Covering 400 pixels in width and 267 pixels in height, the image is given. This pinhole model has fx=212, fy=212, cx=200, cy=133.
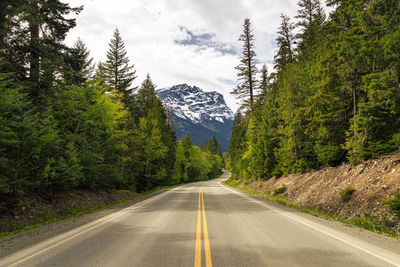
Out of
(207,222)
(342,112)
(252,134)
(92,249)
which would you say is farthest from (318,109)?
(92,249)

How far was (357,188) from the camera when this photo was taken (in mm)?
9898

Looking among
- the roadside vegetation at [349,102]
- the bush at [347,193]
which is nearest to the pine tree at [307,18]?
the roadside vegetation at [349,102]

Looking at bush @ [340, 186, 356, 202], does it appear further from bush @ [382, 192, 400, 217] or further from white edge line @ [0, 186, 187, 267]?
white edge line @ [0, 186, 187, 267]

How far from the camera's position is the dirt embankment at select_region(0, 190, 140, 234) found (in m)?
8.49

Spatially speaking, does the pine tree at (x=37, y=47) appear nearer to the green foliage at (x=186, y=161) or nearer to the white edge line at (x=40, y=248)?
the white edge line at (x=40, y=248)

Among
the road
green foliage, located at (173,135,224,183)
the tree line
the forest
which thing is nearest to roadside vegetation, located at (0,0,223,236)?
the forest

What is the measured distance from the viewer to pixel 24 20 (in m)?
11.2

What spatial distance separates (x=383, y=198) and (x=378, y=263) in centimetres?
513

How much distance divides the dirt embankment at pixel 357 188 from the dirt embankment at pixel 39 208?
515 inches

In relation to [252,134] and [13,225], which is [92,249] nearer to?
[13,225]

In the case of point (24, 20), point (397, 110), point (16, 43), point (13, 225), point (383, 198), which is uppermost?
point (24, 20)

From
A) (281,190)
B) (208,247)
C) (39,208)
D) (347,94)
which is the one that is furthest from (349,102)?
(39,208)

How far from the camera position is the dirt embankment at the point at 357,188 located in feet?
26.8

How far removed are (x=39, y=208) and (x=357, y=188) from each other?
599 inches
